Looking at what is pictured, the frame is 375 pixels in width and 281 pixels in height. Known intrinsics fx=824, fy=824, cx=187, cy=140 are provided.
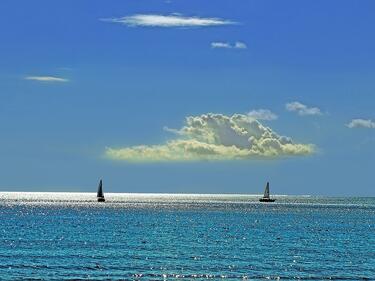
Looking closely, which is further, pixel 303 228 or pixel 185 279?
pixel 303 228

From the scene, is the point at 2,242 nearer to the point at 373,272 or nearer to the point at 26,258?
the point at 26,258

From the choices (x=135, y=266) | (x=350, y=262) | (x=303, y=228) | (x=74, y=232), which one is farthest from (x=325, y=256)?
(x=303, y=228)

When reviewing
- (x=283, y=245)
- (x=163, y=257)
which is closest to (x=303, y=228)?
(x=283, y=245)

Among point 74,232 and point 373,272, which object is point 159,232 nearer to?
point 74,232

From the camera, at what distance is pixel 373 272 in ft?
247

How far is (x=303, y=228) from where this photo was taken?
147125 mm

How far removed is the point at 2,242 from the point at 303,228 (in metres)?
63.4

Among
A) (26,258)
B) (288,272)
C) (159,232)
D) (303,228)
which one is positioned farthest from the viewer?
(303,228)

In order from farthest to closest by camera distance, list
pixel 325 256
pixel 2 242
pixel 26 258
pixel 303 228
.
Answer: pixel 303 228
pixel 2 242
pixel 325 256
pixel 26 258

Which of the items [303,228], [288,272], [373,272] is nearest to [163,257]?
[288,272]

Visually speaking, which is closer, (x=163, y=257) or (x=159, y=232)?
(x=163, y=257)

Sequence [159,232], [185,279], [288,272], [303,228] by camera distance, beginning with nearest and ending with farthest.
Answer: [185,279]
[288,272]
[159,232]
[303,228]

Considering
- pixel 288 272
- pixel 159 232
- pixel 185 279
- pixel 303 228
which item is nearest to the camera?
pixel 185 279

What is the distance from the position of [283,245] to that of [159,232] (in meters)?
28.5
